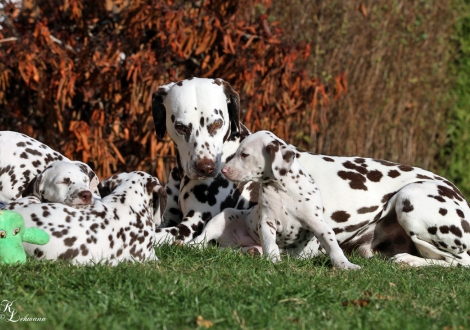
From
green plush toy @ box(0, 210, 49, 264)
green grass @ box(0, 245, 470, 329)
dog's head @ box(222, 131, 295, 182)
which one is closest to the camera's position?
green grass @ box(0, 245, 470, 329)

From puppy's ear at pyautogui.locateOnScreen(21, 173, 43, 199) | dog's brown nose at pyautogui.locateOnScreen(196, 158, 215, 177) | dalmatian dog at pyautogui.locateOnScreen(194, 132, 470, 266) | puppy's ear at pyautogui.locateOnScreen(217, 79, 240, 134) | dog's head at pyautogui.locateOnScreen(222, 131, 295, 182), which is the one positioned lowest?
dalmatian dog at pyautogui.locateOnScreen(194, 132, 470, 266)

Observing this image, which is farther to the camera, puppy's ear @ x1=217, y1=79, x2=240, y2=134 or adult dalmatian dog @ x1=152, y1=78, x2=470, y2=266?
puppy's ear @ x1=217, y1=79, x2=240, y2=134

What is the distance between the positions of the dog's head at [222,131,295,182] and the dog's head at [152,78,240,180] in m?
0.37

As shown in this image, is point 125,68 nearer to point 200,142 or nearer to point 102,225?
point 200,142

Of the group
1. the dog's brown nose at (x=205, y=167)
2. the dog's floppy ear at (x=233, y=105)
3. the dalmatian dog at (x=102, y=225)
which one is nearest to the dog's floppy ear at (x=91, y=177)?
the dalmatian dog at (x=102, y=225)

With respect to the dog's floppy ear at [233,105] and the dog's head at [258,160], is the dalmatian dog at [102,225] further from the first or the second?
the dog's floppy ear at [233,105]

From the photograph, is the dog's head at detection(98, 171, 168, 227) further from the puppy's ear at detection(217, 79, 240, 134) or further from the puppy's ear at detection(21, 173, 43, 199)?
the puppy's ear at detection(217, 79, 240, 134)

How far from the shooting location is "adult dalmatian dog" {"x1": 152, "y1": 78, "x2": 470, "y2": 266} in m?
7.15

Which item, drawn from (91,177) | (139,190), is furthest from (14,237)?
(91,177)

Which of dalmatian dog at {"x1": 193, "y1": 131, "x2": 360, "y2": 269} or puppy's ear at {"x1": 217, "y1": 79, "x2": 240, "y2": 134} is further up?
puppy's ear at {"x1": 217, "y1": 79, "x2": 240, "y2": 134}

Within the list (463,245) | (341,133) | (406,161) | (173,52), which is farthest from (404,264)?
(406,161)

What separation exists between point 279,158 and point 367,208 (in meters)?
1.37

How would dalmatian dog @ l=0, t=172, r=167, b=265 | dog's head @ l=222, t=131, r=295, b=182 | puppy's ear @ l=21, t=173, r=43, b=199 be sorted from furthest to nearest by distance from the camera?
dog's head @ l=222, t=131, r=295, b=182, puppy's ear @ l=21, t=173, r=43, b=199, dalmatian dog @ l=0, t=172, r=167, b=265

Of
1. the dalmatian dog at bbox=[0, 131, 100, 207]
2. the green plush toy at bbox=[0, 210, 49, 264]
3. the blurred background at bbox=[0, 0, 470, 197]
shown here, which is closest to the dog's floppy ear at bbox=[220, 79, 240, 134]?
the dalmatian dog at bbox=[0, 131, 100, 207]
